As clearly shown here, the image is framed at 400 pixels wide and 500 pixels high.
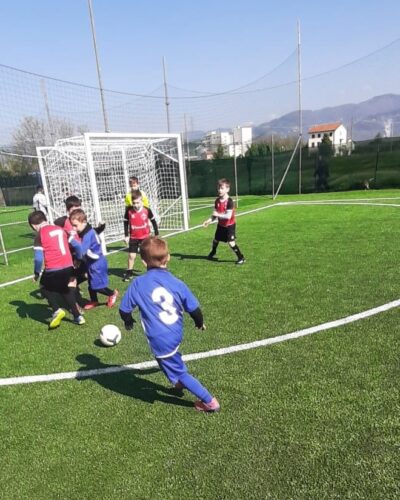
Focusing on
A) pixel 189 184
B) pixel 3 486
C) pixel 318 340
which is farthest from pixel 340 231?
pixel 189 184

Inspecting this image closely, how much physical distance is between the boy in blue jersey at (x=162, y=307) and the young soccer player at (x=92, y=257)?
9.12ft

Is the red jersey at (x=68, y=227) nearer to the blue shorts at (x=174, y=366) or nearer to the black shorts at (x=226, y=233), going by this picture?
the blue shorts at (x=174, y=366)

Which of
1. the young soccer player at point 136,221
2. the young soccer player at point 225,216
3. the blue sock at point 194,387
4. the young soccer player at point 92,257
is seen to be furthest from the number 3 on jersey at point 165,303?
the young soccer player at point 225,216

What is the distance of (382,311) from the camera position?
17.1ft

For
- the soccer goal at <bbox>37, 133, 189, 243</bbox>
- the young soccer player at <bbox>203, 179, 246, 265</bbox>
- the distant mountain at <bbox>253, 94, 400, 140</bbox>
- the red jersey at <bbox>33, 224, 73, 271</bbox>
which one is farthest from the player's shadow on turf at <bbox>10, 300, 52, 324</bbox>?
the distant mountain at <bbox>253, 94, 400, 140</bbox>

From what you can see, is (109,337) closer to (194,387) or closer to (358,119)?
(194,387)

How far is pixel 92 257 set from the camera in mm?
6012

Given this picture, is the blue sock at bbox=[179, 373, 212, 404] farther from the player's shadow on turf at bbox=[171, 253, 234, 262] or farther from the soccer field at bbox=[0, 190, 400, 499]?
the player's shadow on turf at bbox=[171, 253, 234, 262]

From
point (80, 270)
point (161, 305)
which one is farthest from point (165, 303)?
point (80, 270)

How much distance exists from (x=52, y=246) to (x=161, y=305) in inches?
109

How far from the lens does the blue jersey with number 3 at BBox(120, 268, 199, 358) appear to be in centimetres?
329

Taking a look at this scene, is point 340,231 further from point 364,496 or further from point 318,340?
point 364,496

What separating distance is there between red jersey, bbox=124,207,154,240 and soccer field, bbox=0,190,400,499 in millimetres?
1816

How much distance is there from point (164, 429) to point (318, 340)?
2.16 metres
